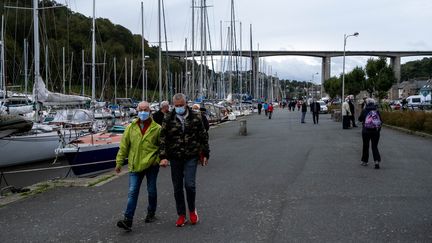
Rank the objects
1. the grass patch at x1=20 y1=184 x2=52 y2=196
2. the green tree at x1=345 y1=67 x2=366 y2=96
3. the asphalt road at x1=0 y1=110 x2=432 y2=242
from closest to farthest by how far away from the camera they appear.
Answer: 1. the asphalt road at x1=0 y1=110 x2=432 y2=242
2. the grass patch at x1=20 y1=184 x2=52 y2=196
3. the green tree at x1=345 y1=67 x2=366 y2=96

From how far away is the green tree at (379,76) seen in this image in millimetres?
50487

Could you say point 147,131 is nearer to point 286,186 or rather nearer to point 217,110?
point 286,186

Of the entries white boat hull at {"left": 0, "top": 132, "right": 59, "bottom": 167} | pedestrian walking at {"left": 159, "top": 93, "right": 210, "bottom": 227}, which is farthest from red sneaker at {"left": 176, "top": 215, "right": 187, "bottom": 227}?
white boat hull at {"left": 0, "top": 132, "right": 59, "bottom": 167}

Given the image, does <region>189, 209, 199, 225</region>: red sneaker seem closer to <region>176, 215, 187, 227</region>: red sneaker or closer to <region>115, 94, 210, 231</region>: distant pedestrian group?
<region>115, 94, 210, 231</region>: distant pedestrian group

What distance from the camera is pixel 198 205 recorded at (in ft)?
24.8

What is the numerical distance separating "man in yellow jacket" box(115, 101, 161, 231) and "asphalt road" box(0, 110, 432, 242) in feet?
1.72

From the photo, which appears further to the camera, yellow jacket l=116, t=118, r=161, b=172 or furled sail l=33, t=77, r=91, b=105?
furled sail l=33, t=77, r=91, b=105

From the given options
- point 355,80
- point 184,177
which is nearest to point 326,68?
point 355,80

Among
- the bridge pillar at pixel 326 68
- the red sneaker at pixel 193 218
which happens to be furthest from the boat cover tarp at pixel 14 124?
the bridge pillar at pixel 326 68

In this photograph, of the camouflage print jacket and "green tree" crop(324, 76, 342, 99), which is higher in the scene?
"green tree" crop(324, 76, 342, 99)

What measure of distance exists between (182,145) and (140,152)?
0.59 m

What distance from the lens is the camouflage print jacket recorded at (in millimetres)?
6258

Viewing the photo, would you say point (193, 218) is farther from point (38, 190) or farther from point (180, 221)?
point (38, 190)

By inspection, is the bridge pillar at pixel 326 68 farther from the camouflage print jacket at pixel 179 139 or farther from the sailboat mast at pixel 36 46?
the camouflage print jacket at pixel 179 139
